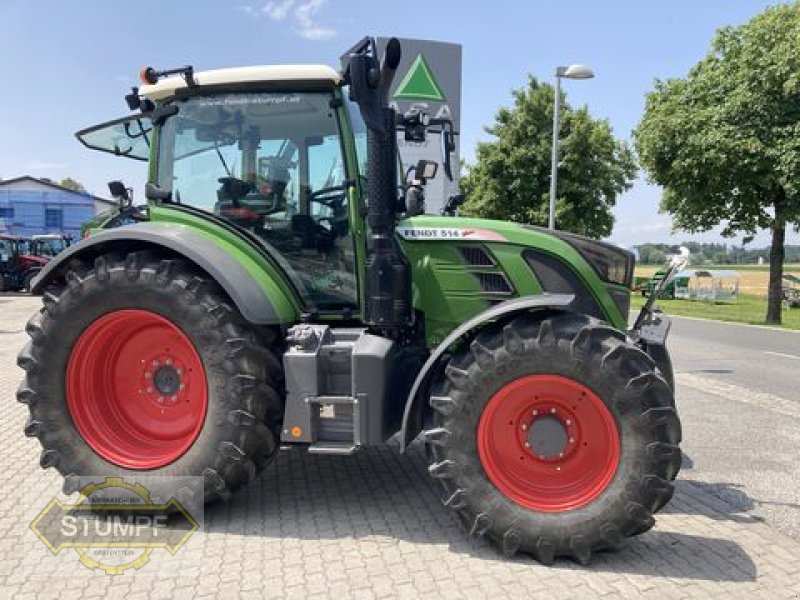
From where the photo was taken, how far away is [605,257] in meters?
3.84

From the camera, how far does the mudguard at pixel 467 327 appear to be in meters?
3.31

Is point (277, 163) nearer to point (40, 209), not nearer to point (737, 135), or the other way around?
point (737, 135)

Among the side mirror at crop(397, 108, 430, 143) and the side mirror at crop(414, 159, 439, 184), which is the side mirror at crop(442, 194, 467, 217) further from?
the side mirror at crop(414, 159, 439, 184)

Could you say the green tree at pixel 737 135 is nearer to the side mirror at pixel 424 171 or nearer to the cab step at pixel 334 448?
the side mirror at pixel 424 171

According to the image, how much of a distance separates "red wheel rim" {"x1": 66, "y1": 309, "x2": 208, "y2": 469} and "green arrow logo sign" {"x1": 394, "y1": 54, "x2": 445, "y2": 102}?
7.14 metres

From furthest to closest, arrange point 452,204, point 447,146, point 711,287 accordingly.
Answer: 1. point 711,287
2. point 452,204
3. point 447,146

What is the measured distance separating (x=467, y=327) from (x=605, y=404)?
0.81m

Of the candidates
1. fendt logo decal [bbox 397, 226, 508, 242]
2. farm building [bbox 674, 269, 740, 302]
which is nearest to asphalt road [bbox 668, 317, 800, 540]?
fendt logo decal [bbox 397, 226, 508, 242]

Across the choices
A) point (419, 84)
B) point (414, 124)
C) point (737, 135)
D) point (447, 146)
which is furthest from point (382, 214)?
Result: point (737, 135)

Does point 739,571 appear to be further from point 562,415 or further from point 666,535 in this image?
point 562,415

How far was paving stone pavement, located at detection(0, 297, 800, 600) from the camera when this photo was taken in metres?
2.93

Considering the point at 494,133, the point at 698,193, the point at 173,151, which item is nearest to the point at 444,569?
the point at 173,151

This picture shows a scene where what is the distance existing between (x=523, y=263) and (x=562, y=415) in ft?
3.13

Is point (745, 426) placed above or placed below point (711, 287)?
below
